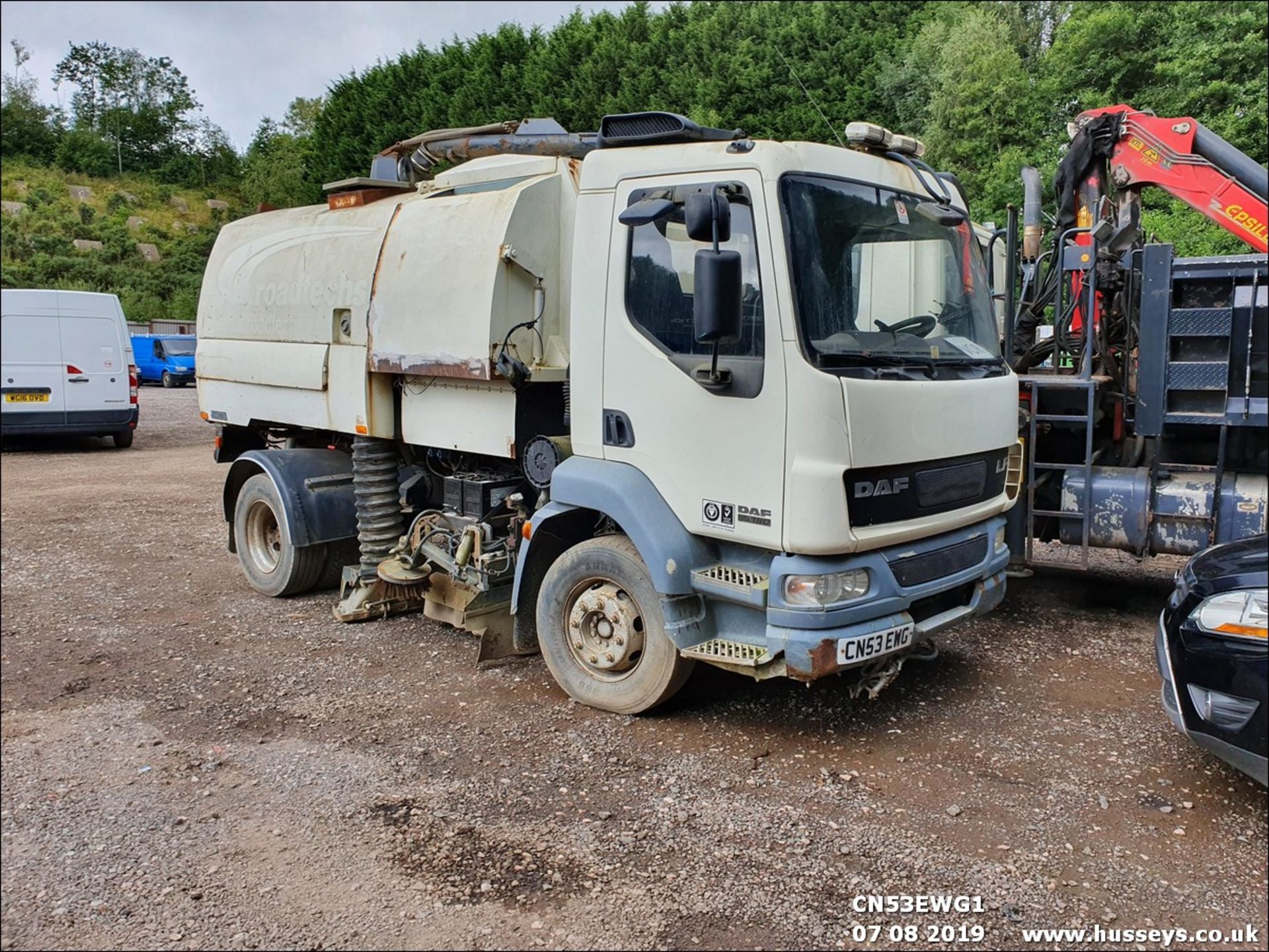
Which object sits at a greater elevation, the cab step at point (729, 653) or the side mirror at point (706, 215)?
the side mirror at point (706, 215)

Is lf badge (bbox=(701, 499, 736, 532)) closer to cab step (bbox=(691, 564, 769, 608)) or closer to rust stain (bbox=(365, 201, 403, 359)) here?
cab step (bbox=(691, 564, 769, 608))

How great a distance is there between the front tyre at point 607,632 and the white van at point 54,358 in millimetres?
2341

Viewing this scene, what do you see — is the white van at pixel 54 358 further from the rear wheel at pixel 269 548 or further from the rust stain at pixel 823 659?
the rust stain at pixel 823 659

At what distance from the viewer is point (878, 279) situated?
459cm

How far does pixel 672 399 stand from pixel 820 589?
111 centimetres

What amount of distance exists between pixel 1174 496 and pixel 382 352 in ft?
16.7

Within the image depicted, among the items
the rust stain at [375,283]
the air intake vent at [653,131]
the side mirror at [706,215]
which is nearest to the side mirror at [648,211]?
the side mirror at [706,215]

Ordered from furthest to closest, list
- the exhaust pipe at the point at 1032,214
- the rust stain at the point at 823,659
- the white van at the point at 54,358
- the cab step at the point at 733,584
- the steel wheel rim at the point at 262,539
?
the exhaust pipe at the point at 1032,214 → the steel wheel rim at the point at 262,539 → the cab step at the point at 733,584 → the rust stain at the point at 823,659 → the white van at the point at 54,358

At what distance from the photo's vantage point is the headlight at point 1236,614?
368 cm

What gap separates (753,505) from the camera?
4.36m

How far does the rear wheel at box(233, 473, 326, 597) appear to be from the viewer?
23.1 ft

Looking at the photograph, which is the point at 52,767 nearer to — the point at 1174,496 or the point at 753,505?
the point at 753,505

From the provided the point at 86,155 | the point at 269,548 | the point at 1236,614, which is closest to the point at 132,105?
the point at 86,155

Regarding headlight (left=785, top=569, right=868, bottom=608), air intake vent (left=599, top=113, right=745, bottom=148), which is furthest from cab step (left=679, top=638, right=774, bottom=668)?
air intake vent (left=599, top=113, right=745, bottom=148)
